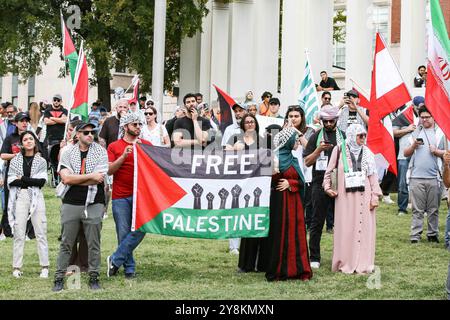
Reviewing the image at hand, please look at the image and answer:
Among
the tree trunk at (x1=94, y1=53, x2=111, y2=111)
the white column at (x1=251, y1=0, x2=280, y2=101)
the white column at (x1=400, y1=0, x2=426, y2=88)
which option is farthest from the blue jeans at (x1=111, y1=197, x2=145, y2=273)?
the white column at (x1=251, y1=0, x2=280, y2=101)

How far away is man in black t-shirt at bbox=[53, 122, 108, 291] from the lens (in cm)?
1153

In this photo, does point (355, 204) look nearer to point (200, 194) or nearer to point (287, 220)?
point (287, 220)

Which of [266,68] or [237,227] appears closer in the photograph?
[237,227]

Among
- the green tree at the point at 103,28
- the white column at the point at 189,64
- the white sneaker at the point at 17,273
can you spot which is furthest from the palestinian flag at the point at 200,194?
the white column at the point at 189,64

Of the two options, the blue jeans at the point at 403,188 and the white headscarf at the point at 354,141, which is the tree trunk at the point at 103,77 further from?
the white headscarf at the point at 354,141

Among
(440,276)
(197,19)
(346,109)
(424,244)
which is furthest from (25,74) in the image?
(440,276)

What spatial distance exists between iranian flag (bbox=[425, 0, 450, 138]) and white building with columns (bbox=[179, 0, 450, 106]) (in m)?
16.2

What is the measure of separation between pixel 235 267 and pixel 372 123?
8.98 feet

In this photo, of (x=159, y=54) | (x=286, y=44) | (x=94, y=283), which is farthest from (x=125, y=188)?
(x=286, y=44)

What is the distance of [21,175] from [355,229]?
446cm

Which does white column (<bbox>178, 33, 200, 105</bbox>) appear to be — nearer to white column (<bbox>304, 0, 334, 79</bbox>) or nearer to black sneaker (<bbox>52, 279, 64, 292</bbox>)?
white column (<bbox>304, 0, 334, 79</bbox>)

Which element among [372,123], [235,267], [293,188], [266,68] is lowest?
[235,267]

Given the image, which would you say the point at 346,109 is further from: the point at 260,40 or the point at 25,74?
the point at 25,74

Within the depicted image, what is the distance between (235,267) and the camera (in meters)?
13.6
